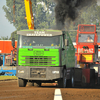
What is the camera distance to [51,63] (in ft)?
51.9

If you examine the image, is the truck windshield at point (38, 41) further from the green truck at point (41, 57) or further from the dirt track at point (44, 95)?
the dirt track at point (44, 95)

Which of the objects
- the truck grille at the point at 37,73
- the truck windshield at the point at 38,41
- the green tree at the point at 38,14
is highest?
the green tree at the point at 38,14

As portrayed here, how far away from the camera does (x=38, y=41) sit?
1595cm

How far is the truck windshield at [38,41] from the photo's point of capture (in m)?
15.9

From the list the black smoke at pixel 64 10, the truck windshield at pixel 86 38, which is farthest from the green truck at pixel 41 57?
the black smoke at pixel 64 10

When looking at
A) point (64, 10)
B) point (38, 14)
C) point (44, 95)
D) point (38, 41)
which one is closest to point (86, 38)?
point (64, 10)

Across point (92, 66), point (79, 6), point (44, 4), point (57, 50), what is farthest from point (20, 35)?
point (44, 4)

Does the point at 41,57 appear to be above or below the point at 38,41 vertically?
below

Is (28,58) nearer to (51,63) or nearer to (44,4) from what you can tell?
(51,63)

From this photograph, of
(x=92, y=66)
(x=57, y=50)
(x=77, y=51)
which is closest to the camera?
(x=57, y=50)

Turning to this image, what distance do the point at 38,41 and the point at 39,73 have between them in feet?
5.46

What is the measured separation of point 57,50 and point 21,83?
2693mm

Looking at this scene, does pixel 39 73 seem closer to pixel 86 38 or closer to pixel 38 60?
pixel 38 60

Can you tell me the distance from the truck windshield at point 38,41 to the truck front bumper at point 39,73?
4.08ft
